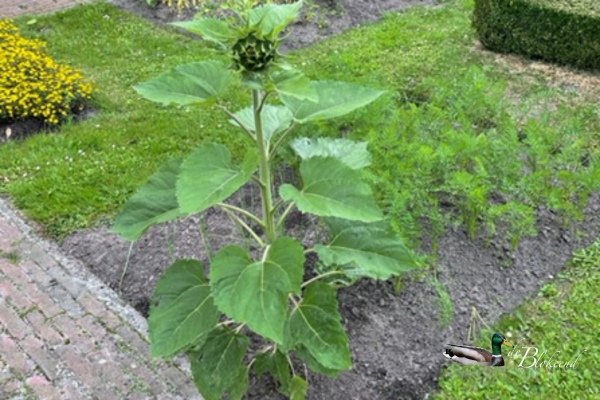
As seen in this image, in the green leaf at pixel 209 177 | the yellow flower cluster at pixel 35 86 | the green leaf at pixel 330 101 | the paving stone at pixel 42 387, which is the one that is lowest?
the paving stone at pixel 42 387

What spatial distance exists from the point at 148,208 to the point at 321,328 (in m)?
0.87

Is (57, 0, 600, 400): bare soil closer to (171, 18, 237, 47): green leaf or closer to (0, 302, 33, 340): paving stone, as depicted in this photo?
(0, 302, 33, 340): paving stone

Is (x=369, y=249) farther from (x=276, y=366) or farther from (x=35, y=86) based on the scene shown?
(x=35, y=86)

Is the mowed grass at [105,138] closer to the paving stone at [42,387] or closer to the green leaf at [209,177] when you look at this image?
the paving stone at [42,387]

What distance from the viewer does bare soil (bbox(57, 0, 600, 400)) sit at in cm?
315

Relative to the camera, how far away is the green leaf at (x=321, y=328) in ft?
8.41

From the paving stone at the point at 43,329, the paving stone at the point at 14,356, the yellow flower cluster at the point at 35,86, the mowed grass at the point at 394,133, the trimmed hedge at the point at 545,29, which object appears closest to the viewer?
the paving stone at the point at 14,356

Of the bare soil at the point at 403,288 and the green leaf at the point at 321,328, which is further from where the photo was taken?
the bare soil at the point at 403,288

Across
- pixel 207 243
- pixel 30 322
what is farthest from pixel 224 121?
pixel 30 322

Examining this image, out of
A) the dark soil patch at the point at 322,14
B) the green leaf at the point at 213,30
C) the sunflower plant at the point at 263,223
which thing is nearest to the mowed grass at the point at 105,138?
the dark soil patch at the point at 322,14

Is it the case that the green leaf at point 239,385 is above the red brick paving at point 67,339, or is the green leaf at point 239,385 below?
above

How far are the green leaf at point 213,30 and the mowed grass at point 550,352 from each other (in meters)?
1.96

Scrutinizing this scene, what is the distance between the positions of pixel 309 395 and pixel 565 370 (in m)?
1.31

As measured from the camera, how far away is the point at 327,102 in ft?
8.92
